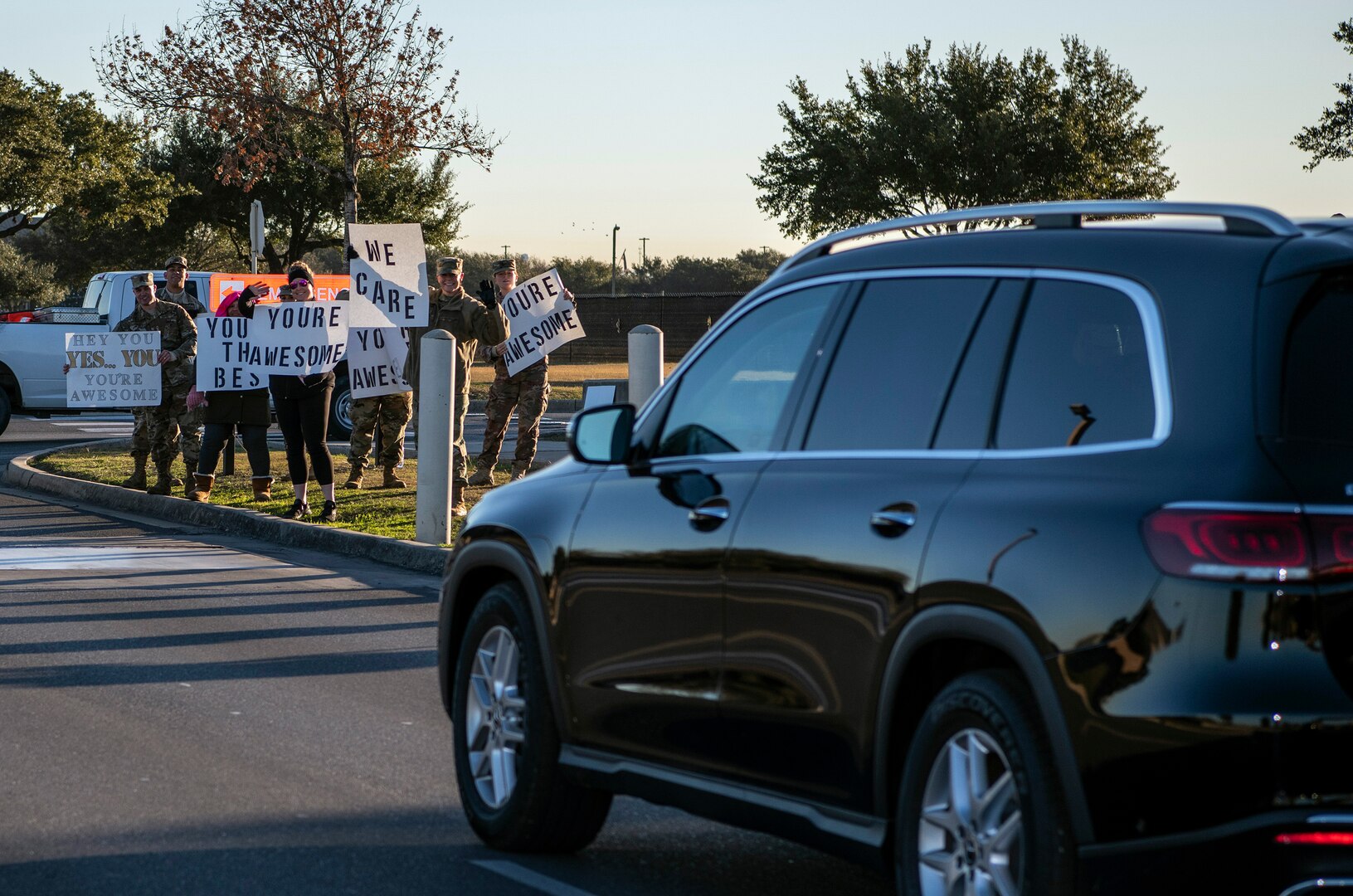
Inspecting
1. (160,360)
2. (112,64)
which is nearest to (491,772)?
(160,360)

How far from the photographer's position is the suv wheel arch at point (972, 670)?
357 cm

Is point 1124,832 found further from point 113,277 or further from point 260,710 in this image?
point 113,277

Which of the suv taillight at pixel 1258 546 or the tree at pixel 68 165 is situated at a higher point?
the tree at pixel 68 165

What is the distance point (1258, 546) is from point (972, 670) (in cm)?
76

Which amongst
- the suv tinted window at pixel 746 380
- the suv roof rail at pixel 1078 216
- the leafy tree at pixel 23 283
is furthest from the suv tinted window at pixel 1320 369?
the leafy tree at pixel 23 283

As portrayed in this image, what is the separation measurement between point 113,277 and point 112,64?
792 cm

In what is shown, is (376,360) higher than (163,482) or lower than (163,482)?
higher

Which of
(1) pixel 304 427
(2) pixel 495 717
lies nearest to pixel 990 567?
(2) pixel 495 717

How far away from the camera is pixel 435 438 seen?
1345 cm

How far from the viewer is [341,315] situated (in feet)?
51.5

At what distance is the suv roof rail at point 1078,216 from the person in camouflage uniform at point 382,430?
483 inches

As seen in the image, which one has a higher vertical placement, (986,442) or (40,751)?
(986,442)

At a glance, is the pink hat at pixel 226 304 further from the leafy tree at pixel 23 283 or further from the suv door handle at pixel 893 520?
the leafy tree at pixel 23 283

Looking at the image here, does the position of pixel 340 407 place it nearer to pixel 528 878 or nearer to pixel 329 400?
pixel 329 400
